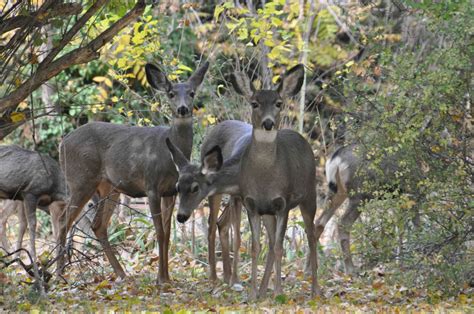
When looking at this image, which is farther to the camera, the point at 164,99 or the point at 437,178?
the point at 164,99

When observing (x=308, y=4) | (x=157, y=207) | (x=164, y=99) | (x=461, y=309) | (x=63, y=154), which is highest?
(x=308, y=4)

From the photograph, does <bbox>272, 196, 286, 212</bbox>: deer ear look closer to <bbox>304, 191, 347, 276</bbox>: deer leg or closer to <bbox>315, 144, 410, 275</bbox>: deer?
<bbox>315, 144, 410, 275</bbox>: deer

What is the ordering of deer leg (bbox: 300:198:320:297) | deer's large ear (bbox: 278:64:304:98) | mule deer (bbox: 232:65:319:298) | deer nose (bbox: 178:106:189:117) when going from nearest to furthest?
mule deer (bbox: 232:65:319:298) → deer's large ear (bbox: 278:64:304:98) → deer leg (bbox: 300:198:320:297) → deer nose (bbox: 178:106:189:117)

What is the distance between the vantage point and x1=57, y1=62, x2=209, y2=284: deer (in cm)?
1055

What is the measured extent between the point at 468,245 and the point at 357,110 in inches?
65.4

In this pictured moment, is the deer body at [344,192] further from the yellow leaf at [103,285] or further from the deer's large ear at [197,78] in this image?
the yellow leaf at [103,285]

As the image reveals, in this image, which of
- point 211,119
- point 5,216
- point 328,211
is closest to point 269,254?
point 328,211

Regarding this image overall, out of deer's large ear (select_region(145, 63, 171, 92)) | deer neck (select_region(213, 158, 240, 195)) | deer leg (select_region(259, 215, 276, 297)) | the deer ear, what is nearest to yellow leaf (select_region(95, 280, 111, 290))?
deer neck (select_region(213, 158, 240, 195))

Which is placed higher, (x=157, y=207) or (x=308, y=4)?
(x=308, y=4)

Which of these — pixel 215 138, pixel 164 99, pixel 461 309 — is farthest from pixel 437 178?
pixel 164 99

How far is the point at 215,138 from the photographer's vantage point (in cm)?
1080

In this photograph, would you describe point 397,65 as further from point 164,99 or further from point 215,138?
point 164,99

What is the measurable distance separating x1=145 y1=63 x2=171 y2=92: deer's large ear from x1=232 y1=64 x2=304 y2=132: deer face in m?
1.58

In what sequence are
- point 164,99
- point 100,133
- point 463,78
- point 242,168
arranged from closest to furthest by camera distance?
point 463,78 < point 242,168 < point 100,133 < point 164,99
